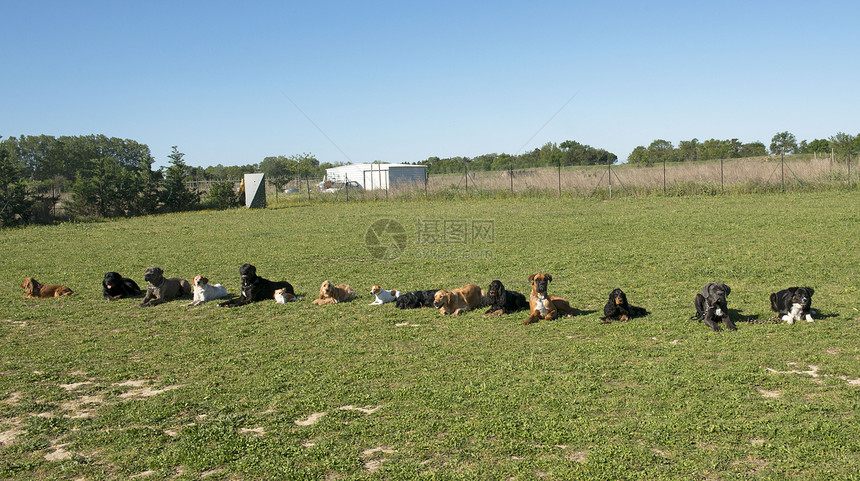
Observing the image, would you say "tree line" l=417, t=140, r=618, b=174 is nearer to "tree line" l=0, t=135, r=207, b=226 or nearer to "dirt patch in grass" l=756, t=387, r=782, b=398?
"tree line" l=0, t=135, r=207, b=226

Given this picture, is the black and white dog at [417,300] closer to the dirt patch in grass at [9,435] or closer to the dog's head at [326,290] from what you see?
the dog's head at [326,290]

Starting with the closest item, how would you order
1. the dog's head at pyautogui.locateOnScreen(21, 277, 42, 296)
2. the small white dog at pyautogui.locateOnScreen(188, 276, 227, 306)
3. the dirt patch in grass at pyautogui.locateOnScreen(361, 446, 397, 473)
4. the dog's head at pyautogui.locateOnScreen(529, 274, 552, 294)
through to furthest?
1. the dirt patch in grass at pyautogui.locateOnScreen(361, 446, 397, 473)
2. the dog's head at pyautogui.locateOnScreen(529, 274, 552, 294)
3. the small white dog at pyautogui.locateOnScreen(188, 276, 227, 306)
4. the dog's head at pyautogui.locateOnScreen(21, 277, 42, 296)

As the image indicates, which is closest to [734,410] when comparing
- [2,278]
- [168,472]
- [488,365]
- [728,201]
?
[488,365]

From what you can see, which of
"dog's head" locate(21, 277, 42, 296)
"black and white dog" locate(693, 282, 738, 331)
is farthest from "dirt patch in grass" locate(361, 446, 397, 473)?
"dog's head" locate(21, 277, 42, 296)

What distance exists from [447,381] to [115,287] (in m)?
7.79

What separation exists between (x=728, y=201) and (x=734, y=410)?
2443 cm

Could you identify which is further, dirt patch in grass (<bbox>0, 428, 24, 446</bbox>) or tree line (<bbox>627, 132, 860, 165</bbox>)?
tree line (<bbox>627, 132, 860, 165</bbox>)

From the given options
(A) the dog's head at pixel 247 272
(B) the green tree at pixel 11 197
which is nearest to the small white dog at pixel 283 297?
(A) the dog's head at pixel 247 272

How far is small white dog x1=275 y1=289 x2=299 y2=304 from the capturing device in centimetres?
1024

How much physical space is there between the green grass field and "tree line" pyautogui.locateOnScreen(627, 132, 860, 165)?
2635 centimetres

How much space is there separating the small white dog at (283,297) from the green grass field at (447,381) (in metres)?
0.25

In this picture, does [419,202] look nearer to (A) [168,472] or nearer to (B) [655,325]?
(B) [655,325]

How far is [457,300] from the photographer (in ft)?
30.2

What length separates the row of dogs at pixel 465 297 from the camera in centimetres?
759
